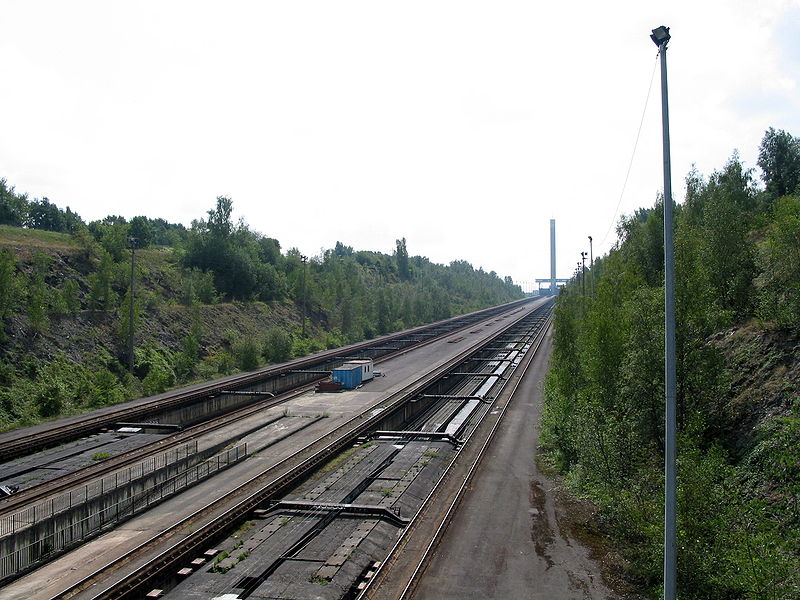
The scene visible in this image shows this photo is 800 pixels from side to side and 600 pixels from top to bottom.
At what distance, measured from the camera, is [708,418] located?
757 inches

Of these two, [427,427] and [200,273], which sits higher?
[200,273]

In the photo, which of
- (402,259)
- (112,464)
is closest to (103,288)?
(112,464)

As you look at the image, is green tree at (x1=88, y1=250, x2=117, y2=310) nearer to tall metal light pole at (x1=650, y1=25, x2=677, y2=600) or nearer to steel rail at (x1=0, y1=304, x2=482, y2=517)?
steel rail at (x1=0, y1=304, x2=482, y2=517)

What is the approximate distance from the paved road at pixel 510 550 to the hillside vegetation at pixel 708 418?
1479 mm

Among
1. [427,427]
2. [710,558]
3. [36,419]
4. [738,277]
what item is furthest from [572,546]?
[36,419]

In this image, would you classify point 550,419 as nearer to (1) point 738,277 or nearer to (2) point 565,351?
(2) point 565,351

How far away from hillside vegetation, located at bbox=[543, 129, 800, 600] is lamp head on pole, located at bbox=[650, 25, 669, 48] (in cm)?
822

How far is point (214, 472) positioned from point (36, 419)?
16602 millimetres

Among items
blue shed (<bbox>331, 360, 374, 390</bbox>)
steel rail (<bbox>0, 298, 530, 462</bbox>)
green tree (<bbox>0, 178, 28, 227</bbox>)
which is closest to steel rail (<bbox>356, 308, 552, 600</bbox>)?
blue shed (<bbox>331, 360, 374, 390</bbox>)

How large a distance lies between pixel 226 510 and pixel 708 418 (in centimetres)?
1758

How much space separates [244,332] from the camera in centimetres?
7025

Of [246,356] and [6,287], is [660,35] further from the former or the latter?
[246,356]

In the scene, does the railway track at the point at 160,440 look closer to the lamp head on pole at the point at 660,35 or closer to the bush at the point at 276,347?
the bush at the point at 276,347

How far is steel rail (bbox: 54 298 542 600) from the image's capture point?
1540 centimetres
